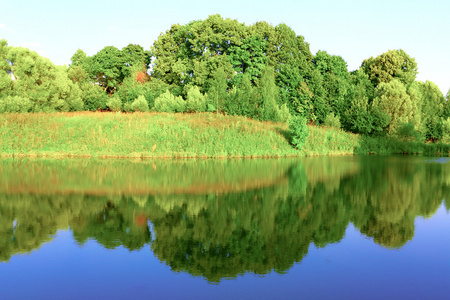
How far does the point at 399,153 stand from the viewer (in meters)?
43.3

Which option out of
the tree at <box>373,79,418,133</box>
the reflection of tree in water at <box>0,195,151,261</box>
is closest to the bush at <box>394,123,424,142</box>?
the tree at <box>373,79,418,133</box>

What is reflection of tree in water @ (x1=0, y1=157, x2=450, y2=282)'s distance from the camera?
8266 mm

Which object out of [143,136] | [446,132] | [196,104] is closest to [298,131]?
[143,136]

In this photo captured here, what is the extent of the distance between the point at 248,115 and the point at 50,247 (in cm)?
3670

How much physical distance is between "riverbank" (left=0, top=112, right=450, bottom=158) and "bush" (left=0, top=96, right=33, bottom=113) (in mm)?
7848

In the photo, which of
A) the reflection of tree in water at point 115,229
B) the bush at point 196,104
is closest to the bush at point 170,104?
the bush at point 196,104

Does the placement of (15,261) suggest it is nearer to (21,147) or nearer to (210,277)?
(210,277)

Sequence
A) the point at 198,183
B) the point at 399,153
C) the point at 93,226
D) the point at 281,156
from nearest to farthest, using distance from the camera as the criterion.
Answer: the point at 93,226 < the point at 198,183 < the point at 281,156 < the point at 399,153

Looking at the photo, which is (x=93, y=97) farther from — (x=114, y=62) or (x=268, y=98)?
(x=268, y=98)

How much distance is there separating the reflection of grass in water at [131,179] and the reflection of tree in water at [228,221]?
4.46ft

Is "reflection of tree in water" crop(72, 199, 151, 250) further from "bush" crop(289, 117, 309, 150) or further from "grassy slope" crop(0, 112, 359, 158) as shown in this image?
"bush" crop(289, 117, 309, 150)

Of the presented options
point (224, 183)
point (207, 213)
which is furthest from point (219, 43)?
point (207, 213)

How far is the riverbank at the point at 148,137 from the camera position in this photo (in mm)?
32219

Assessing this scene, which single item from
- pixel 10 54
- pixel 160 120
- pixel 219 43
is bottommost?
pixel 160 120
